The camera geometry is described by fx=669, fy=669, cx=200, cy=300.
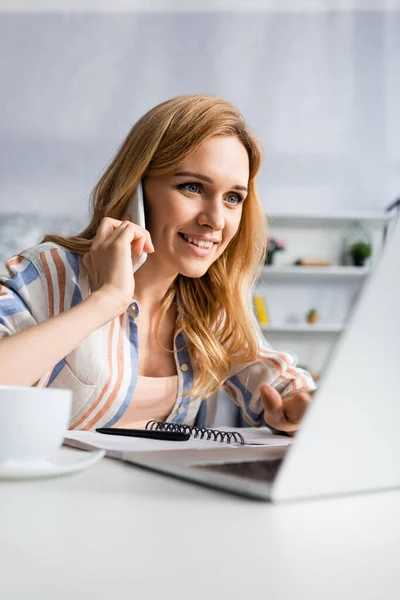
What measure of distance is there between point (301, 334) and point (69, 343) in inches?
156

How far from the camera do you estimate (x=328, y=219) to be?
16.0 ft

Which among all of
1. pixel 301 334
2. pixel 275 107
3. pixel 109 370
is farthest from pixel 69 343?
pixel 275 107

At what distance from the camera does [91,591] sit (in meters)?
0.29

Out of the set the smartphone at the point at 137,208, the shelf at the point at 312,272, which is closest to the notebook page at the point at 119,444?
the smartphone at the point at 137,208

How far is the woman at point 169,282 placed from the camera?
127 centimetres

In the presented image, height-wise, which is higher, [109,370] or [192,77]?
[109,370]

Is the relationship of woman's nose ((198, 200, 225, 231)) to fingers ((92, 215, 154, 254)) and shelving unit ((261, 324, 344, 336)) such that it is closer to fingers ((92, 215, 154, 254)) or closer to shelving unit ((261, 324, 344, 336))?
fingers ((92, 215, 154, 254))

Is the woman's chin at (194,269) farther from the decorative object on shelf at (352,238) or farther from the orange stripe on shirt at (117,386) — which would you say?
the decorative object on shelf at (352,238)

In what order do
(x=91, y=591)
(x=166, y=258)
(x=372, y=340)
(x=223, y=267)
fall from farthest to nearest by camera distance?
(x=223, y=267) < (x=166, y=258) < (x=372, y=340) < (x=91, y=591)

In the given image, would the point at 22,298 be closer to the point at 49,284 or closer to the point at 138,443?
the point at 49,284

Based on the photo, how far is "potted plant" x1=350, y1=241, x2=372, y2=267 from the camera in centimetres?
479

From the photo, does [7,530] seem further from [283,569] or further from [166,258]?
[166,258]

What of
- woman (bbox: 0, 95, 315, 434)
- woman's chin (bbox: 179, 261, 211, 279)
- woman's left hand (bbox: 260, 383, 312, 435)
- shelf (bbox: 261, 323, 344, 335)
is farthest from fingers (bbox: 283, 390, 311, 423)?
shelf (bbox: 261, 323, 344, 335)

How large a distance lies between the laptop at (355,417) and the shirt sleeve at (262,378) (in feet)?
2.82
